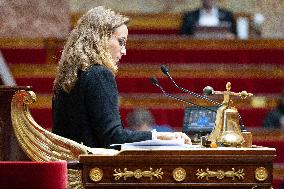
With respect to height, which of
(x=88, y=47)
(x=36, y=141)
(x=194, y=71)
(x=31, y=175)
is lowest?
(x=31, y=175)

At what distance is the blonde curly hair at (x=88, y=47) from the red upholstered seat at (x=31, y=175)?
1.21 feet

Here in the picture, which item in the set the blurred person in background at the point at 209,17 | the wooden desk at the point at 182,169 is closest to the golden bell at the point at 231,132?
the wooden desk at the point at 182,169

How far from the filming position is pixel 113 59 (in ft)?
10.00

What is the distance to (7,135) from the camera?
110 inches

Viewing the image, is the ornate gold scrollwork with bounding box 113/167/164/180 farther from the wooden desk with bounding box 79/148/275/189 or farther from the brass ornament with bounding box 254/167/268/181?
the brass ornament with bounding box 254/167/268/181

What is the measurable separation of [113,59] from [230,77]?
2.70m

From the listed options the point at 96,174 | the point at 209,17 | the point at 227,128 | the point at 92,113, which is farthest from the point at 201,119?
the point at 209,17

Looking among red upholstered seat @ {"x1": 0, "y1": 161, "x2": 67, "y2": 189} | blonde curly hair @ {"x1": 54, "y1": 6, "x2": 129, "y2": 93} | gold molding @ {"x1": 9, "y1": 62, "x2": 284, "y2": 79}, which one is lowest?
red upholstered seat @ {"x1": 0, "y1": 161, "x2": 67, "y2": 189}

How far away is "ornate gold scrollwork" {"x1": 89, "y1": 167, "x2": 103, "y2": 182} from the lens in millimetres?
2656

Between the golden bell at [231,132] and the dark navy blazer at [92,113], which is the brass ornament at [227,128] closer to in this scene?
the golden bell at [231,132]

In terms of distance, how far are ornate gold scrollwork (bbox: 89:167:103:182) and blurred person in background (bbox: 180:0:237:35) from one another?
12.3ft

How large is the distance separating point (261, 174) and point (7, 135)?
0.73 metres

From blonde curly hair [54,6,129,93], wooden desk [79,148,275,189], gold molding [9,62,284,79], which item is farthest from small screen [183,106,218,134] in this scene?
gold molding [9,62,284,79]

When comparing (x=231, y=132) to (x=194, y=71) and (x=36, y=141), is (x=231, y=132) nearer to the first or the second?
(x=36, y=141)
